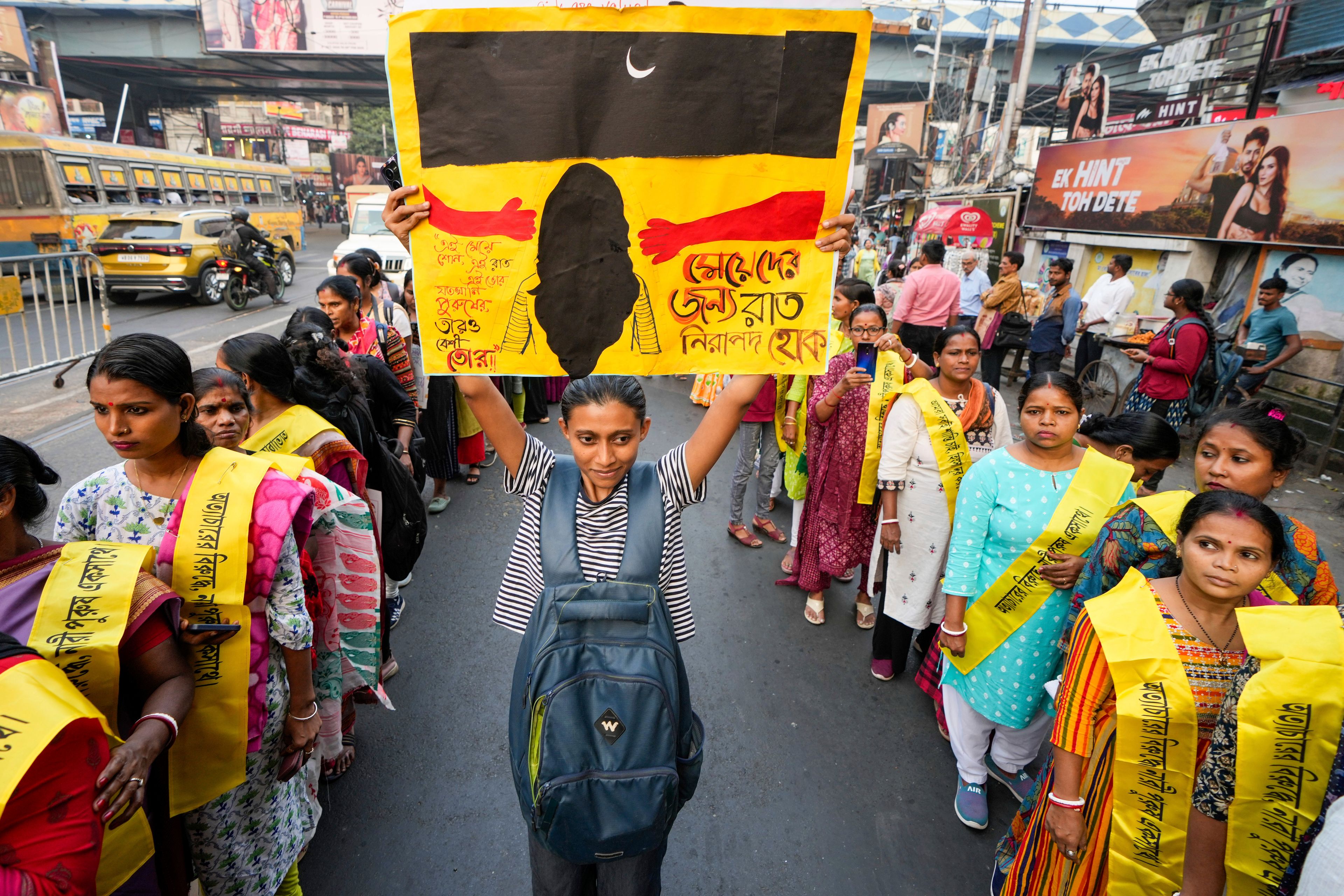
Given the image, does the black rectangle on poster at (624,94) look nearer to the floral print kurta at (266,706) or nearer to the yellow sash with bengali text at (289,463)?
the yellow sash with bengali text at (289,463)

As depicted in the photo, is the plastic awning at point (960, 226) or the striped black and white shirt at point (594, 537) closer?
the striped black and white shirt at point (594, 537)

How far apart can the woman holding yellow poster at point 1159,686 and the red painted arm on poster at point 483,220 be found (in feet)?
5.81

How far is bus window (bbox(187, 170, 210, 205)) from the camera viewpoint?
17.5 meters

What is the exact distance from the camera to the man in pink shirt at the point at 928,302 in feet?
26.5

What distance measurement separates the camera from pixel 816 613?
13.6 ft

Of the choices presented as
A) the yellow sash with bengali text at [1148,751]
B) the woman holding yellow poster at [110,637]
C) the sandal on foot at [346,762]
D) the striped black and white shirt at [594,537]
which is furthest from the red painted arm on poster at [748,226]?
the sandal on foot at [346,762]

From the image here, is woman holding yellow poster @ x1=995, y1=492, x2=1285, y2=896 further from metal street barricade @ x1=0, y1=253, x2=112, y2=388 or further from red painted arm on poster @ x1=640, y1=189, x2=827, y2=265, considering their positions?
metal street barricade @ x1=0, y1=253, x2=112, y2=388

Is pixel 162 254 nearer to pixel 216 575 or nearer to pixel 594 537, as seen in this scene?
pixel 216 575

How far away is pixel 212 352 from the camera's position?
31.1 ft

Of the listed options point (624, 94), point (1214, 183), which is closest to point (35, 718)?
point (624, 94)

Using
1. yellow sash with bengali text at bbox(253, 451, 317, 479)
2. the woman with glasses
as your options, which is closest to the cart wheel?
the woman with glasses

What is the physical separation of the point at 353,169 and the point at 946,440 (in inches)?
1886

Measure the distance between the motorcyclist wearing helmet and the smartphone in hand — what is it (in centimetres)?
1312

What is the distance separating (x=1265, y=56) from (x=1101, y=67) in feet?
14.2
